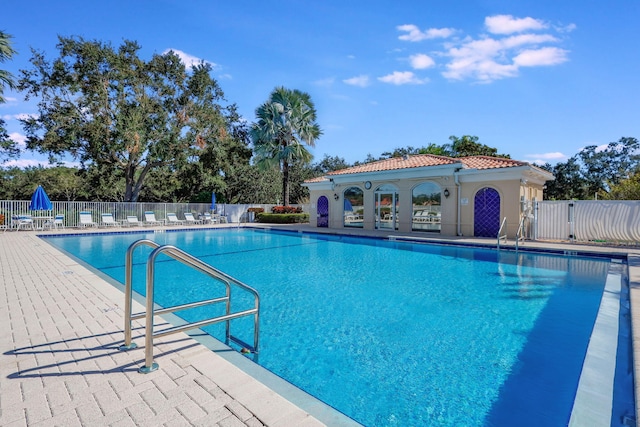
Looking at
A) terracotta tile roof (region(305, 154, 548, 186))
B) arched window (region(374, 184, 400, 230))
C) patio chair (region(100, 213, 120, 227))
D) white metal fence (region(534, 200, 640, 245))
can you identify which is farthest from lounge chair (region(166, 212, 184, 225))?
white metal fence (region(534, 200, 640, 245))

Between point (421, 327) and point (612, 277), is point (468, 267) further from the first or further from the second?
point (421, 327)

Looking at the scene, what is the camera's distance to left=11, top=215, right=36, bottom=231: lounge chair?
698 inches

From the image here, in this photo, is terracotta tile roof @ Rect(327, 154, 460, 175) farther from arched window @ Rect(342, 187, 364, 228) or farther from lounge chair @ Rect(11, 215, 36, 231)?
lounge chair @ Rect(11, 215, 36, 231)

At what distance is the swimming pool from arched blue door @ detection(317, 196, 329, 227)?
11.1 metres

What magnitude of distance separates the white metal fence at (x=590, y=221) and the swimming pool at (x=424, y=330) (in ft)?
11.9

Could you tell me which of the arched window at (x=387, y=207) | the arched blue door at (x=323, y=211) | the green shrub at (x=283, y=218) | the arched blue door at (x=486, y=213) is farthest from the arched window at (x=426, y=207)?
the green shrub at (x=283, y=218)

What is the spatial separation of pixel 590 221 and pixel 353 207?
11358mm

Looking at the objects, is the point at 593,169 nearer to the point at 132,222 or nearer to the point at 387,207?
the point at 387,207

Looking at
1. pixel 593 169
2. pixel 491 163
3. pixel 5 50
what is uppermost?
pixel 5 50

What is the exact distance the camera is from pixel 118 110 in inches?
880

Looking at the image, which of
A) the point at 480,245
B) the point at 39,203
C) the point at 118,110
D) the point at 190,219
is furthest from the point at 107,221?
the point at 480,245

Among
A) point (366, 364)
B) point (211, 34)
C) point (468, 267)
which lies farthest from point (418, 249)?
point (211, 34)

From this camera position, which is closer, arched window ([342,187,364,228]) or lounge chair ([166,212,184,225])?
arched window ([342,187,364,228])

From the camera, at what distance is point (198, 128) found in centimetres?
2484
